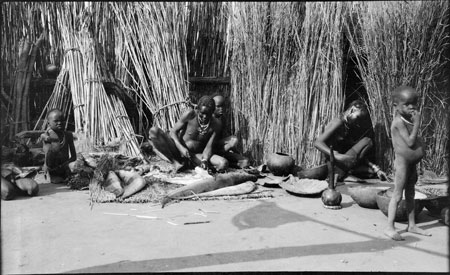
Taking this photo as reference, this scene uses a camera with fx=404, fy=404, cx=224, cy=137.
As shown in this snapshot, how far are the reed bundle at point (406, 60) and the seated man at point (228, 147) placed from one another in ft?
5.94

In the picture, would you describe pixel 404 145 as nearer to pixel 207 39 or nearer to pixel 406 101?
pixel 406 101

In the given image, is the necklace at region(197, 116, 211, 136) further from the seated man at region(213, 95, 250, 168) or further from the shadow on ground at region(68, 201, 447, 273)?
the shadow on ground at region(68, 201, 447, 273)

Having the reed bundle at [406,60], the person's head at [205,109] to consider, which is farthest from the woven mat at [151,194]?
the reed bundle at [406,60]

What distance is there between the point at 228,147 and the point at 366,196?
220cm

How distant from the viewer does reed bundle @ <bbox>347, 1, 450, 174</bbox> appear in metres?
4.87

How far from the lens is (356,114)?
4934 mm

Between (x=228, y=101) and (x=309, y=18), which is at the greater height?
(x=309, y=18)

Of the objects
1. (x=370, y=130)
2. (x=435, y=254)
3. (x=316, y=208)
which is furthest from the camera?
(x=370, y=130)

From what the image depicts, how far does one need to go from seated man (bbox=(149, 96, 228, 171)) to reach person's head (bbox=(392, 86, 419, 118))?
2.56 meters

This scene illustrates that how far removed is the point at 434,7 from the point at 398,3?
408 mm

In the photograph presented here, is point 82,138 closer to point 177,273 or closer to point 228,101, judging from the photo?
point 228,101

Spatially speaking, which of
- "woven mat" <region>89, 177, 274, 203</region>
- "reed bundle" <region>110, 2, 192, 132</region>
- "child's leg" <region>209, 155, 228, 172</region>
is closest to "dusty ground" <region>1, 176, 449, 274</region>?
"woven mat" <region>89, 177, 274, 203</region>

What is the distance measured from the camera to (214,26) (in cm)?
659

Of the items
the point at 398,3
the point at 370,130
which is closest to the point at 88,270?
the point at 370,130
